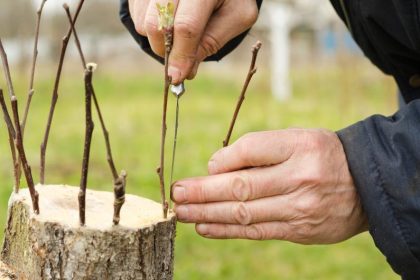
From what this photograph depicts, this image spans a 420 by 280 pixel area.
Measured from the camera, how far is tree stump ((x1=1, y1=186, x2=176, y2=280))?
136cm

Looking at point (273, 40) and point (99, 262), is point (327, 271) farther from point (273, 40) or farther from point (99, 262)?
point (273, 40)

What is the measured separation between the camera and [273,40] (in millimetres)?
13312

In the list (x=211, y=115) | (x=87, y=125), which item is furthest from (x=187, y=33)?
(x=211, y=115)

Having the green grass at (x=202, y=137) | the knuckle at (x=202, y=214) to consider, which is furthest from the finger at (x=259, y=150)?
the green grass at (x=202, y=137)

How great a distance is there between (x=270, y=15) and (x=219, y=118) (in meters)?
4.67

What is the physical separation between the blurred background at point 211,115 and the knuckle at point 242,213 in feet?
2.91

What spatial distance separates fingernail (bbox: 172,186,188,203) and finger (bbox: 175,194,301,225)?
0.04 m

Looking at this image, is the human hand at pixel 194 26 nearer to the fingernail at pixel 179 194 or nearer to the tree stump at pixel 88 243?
the fingernail at pixel 179 194

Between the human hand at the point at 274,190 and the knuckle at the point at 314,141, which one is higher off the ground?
the knuckle at the point at 314,141

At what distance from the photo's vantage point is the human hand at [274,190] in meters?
1.45

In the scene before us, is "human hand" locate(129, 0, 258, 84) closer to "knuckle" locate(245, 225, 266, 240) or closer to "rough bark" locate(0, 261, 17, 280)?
"knuckle" locate(245, 225, 266, 240)

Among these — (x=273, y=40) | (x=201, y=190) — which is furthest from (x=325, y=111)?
(x=201, y=190)

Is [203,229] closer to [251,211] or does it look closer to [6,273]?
[251,211]

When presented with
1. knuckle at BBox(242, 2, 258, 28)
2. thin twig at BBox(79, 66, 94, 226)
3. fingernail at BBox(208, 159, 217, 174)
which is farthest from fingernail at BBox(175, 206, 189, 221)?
knuckle at BBox(242, 2, 258, 28)
